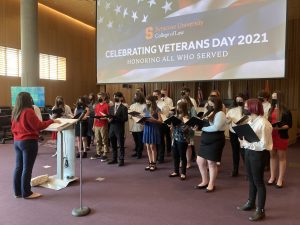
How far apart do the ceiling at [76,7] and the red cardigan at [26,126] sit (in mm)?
7454

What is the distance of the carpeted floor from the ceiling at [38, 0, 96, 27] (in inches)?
283

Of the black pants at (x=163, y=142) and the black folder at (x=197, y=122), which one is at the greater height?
the black folder at (x=197, y=122)

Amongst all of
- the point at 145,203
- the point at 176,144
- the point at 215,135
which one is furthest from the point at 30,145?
the point at 215,135

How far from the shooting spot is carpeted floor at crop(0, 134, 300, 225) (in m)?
3.03

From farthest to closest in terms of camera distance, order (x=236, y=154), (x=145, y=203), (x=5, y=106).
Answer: (x=5, y=106)
(x=236, y=154)
(x=145, y=203)

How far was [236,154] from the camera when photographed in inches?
180

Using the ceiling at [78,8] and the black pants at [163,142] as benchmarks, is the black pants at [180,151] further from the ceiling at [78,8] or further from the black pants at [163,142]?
the ceiling at [78,8]

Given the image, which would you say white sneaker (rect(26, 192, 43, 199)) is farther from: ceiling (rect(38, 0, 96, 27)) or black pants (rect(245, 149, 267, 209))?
ceiling (rect(38, 0, 96, 27))

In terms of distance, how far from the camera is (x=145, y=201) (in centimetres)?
355

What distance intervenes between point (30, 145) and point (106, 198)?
1.18 metres

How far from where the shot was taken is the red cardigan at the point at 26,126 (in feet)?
11.4

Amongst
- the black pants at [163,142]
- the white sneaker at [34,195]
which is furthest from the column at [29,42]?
the white sneaker at [34,195]

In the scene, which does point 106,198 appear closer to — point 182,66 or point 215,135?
point 215,135

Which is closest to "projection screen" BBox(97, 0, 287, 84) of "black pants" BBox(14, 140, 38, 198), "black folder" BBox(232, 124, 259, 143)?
"black folder" BBox(232, 124, 259, 143)
